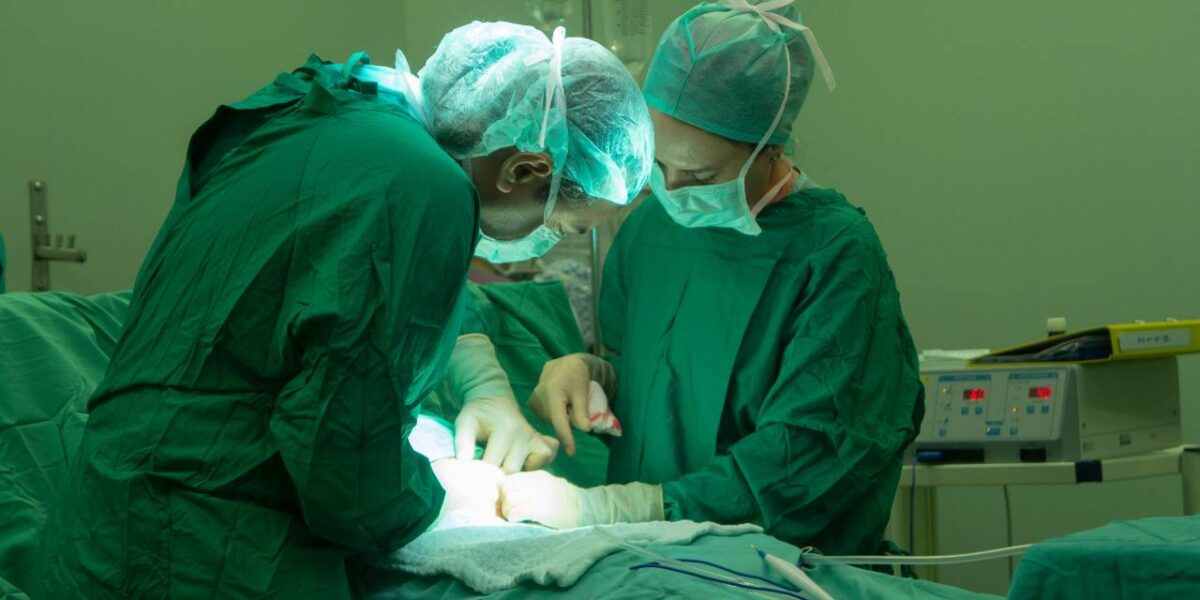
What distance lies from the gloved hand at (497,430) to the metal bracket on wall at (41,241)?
142 centimetres

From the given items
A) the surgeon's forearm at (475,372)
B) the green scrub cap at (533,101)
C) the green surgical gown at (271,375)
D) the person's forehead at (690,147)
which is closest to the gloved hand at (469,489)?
the surgeon's forearm at (475,372)

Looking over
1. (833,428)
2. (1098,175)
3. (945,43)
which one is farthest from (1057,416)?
(945,43)

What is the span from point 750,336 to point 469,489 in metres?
0.57

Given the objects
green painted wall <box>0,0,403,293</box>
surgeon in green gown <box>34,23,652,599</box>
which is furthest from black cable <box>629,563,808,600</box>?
green painted wall <box>0,0,403,293</box>

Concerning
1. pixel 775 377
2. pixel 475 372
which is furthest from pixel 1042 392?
pixel 475 372

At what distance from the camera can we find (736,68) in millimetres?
1886

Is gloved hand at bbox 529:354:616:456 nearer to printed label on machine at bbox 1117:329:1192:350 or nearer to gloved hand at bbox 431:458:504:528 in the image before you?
gloved hand at bbox 431:458:504:528

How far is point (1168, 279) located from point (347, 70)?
291 cm

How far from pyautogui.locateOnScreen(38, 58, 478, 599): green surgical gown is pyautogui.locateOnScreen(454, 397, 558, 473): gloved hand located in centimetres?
47

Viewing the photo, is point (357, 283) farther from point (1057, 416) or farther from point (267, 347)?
point (1057, 416)

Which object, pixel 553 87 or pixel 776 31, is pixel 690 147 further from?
pixel 553 87

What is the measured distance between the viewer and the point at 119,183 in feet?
9.91

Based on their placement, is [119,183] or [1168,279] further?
[1168,279]

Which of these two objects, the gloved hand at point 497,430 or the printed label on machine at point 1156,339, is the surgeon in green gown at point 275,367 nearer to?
the gloved hand at point 497,430
